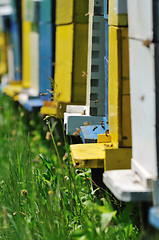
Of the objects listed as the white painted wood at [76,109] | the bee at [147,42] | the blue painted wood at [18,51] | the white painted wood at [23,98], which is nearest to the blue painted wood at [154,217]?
the bee at [147,42]

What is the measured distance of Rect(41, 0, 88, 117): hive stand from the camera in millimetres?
3762

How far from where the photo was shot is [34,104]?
495cm

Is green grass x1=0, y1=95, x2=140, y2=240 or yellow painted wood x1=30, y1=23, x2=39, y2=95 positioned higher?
yellow painted wood x1=30, y1=23, x2=39, y2=95

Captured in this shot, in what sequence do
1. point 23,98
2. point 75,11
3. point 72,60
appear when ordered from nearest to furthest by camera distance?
point 75,11
point 72,60
point 23,98

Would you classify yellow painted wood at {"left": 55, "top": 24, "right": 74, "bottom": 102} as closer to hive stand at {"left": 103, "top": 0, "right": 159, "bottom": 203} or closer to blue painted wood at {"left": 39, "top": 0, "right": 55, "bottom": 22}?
blue painted wood at {"left": 39, "top": 0, "right": 55, "bottom": 22}

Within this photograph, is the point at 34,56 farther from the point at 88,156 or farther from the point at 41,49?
the point at 88,156

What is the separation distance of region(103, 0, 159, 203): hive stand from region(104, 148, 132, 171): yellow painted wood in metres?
0.21

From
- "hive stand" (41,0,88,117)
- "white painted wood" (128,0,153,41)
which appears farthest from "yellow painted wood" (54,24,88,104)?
"white painted wood" (128,0,153,41)

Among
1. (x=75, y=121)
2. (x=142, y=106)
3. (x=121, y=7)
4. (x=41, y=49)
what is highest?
(x=41, y=49)

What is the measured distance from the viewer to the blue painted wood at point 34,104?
15.9ft

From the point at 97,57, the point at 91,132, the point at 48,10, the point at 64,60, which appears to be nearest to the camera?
the point at 91,132

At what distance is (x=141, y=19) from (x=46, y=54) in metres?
2.93

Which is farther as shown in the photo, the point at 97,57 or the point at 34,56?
the point at 34,56

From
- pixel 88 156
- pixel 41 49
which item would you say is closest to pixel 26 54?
pixel 41 49
